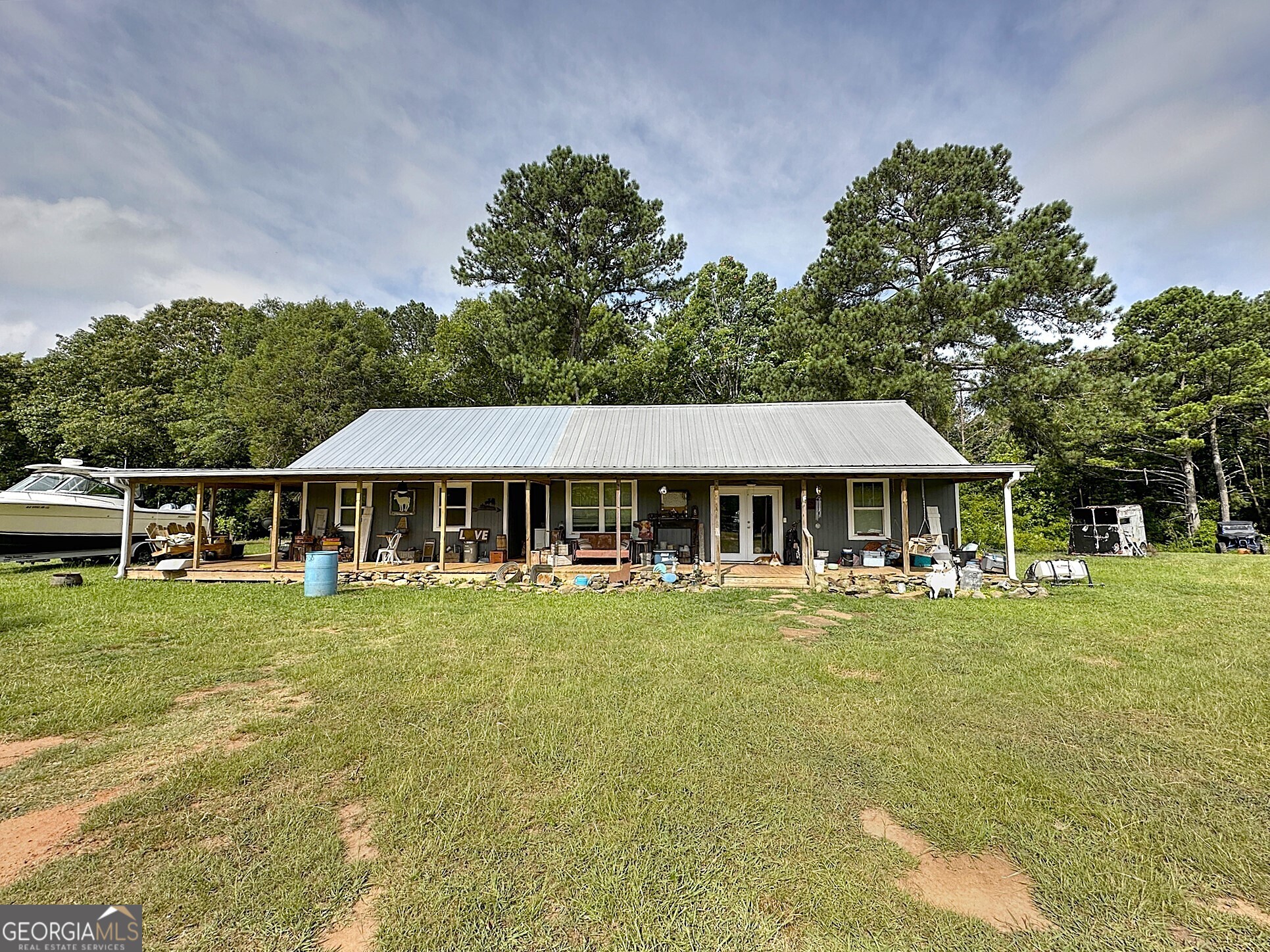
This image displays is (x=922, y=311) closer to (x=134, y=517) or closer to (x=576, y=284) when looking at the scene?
(x=576, y=284)

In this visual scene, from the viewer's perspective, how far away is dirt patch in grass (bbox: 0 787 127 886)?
8.25ft

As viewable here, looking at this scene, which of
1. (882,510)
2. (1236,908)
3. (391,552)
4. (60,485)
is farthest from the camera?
(60,485)

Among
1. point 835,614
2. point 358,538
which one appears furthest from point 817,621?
point 358,538

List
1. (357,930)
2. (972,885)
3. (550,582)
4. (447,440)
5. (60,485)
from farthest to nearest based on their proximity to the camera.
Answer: (447,440) < (60,485) < (550,582) < (972,885) < (357,930)

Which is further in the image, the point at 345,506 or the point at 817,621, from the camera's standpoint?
the point at 345,506

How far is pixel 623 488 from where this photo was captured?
13.2 m

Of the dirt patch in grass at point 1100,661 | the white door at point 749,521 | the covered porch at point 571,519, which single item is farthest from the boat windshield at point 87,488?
the dirt patch in grass at point 1100,661

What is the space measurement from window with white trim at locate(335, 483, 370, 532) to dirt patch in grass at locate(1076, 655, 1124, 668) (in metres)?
14.2

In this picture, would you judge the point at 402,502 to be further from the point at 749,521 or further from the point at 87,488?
the point at 749,521

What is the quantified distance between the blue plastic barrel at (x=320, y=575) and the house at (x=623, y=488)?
5.96ft

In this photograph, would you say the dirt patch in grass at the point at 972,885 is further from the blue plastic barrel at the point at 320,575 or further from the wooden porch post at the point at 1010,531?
the blue plastic barrel at the point at 320,575

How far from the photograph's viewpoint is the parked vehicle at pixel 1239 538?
695 inches

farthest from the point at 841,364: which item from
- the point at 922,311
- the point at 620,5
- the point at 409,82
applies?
the point at 409,82

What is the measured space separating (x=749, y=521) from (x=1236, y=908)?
11271 mm
